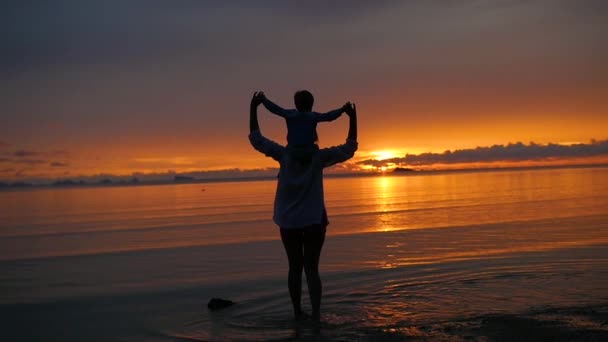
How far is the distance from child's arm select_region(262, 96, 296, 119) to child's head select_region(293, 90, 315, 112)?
0.14 metres

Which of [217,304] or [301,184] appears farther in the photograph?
[217,304]

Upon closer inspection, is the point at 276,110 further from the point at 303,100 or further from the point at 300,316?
the point at 300,316

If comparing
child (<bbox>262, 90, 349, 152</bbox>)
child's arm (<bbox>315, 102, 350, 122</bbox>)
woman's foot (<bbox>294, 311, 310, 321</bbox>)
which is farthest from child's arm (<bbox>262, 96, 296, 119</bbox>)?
woman's foot (<bbox>294, 311, 310, 321</bbox>)

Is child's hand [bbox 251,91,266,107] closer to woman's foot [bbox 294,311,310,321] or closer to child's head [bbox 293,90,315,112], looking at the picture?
child's head [bbox 293,90,315,112]

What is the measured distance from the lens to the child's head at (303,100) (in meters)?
6.68

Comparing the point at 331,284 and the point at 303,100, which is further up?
the point at 303,100

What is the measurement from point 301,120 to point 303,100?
0.80ft

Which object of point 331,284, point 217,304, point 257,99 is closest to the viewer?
point 257,99

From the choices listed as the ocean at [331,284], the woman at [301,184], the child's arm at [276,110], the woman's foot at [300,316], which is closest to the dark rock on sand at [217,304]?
the ocean at [331,284]

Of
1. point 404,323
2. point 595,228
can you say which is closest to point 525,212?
point 595,228

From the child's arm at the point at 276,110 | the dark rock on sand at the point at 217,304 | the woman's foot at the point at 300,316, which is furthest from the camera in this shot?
the dark rock on sand at the point at 217,304

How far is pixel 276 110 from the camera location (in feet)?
21.7

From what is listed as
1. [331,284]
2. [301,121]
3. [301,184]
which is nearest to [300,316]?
[301,184]

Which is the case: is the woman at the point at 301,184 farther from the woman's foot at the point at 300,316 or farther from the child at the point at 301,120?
the woman's foot at the point at 300,316
